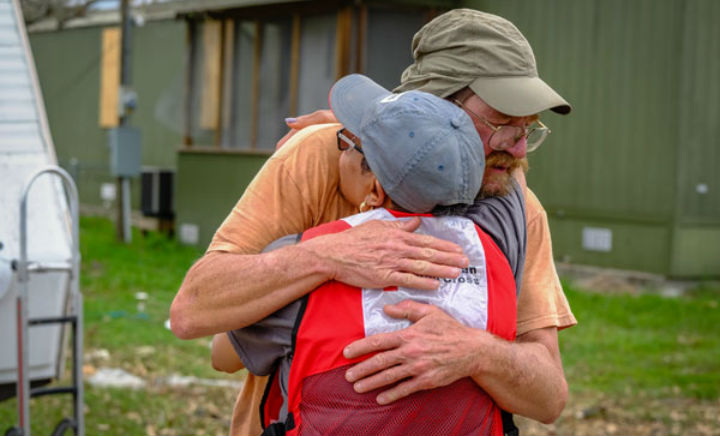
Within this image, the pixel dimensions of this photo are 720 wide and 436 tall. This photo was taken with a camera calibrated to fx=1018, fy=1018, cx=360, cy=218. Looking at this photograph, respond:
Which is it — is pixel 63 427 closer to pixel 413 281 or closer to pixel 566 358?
pixel 413 281

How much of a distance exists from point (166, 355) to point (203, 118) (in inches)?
290

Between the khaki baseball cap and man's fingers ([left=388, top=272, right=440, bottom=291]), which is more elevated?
the khaki baseball cap

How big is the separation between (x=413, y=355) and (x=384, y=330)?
0.08 metres

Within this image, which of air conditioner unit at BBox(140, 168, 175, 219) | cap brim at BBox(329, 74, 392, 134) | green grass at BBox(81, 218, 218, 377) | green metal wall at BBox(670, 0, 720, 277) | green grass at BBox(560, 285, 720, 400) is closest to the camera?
cap brim at BBox(329, 74, 392, 134)


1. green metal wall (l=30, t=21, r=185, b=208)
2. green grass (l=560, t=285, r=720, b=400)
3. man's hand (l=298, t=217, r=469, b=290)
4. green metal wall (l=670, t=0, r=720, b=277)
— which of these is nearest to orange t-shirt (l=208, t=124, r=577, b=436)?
man's hand (l=298, t=217, r=469, b=290)

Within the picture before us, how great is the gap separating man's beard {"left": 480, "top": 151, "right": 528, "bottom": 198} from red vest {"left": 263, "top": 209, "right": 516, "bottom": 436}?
16 centimetres

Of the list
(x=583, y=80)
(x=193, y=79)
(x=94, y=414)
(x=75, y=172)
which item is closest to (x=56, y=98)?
(x=75, y=172)

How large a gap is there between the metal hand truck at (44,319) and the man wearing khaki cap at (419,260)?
7.31ft

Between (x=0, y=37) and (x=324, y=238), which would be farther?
(x=0, y=37)

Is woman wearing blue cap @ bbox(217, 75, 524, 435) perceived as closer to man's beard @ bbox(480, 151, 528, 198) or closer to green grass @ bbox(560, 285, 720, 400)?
man's beard @ bbox(480, 151, 528, 198)

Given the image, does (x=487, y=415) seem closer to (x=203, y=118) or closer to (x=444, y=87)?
(x=444, y=87)

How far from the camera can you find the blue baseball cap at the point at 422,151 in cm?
209

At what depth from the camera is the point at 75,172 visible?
814 inches

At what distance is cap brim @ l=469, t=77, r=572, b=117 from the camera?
7.74 feet
